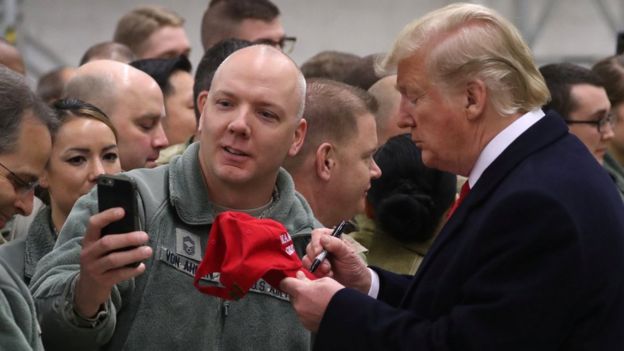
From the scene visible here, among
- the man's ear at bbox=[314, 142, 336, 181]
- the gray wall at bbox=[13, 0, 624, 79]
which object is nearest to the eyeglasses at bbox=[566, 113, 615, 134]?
the man's ear at bbox=[314, 142, 336, 181]

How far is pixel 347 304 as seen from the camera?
2.80 meters

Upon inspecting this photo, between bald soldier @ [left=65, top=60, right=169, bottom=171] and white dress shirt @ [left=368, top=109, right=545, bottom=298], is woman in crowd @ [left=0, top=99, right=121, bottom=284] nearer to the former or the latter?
bald soldier @ [left=65, top=60, right=169, bottom=171]

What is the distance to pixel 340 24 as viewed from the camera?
1138 centimetres

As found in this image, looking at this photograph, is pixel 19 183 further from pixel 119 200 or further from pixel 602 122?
pixel 602 122

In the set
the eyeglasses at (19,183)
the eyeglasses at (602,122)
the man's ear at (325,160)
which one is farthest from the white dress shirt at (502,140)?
the eyeglasses at (602,122)

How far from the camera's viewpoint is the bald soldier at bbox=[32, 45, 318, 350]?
9.48 ft

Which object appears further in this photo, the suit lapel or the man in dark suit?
the suit lapel

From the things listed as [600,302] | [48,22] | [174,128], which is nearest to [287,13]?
[48,22]

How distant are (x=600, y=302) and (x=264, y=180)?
1064 millimetres

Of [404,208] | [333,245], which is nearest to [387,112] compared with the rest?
[404,208]

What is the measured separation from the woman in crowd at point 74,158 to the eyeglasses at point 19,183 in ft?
3.01

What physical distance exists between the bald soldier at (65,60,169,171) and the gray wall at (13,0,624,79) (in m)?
5.81

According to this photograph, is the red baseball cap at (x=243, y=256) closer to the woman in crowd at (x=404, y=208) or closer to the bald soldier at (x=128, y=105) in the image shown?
the woman in crowd at (x=404, y=208)

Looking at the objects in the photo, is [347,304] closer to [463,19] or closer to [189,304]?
[189,304]
